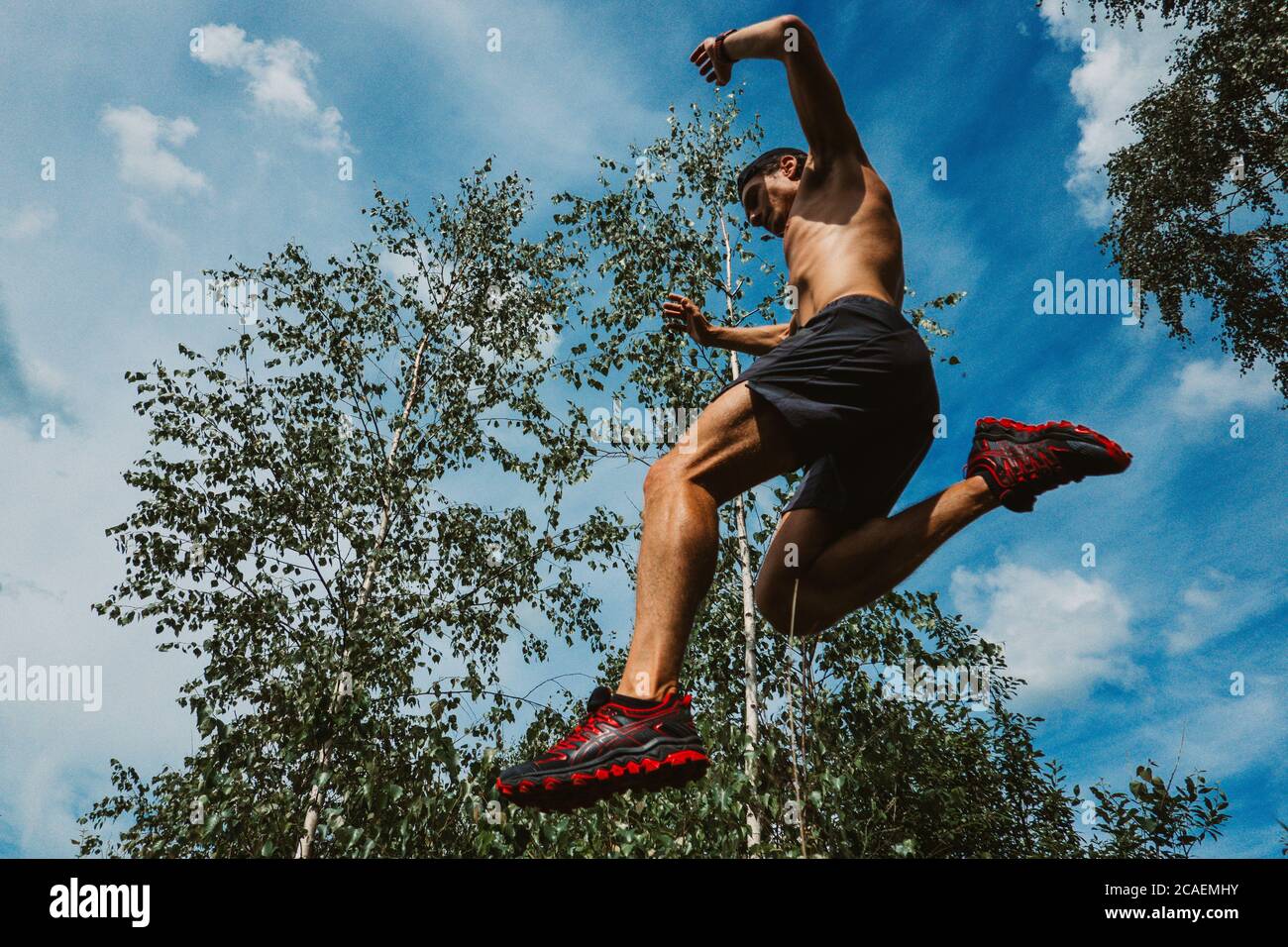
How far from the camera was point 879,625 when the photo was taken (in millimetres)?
8898

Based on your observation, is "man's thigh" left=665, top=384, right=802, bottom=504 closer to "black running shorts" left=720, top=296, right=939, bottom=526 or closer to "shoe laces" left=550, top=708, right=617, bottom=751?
"black running shorts" left=720, top=296, right=939, bottom=526

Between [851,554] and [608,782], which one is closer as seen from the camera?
[608,782]

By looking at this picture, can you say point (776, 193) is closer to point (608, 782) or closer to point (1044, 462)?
point (1044, 462)

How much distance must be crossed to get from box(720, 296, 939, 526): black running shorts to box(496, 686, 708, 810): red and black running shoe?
33.6 inches

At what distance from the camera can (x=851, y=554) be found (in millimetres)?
2533

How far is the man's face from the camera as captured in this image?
287 cm

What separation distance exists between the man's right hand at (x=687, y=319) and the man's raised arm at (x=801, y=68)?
28.7 inches

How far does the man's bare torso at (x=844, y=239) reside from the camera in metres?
2.47

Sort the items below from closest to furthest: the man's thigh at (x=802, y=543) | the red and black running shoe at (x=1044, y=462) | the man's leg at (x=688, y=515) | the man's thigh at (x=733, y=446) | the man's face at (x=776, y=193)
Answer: the man's leg at (x=688, y=515), the man's thigh at (x=733, y=446), the red and black running shoe at (x=1044, y=462), the man's thigh at (x=802, y=543), the man's face at (x=776, y=193)

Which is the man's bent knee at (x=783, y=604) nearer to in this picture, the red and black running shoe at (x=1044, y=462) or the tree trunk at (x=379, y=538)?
the red and black running shoe at (x=1044, y=462)

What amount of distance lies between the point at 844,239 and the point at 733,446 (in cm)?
88

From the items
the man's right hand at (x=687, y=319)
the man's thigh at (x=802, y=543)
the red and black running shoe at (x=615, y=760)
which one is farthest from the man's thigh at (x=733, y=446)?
the man's right hand at (x=687, y=319)

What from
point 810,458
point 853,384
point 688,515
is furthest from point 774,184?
point 688,515
